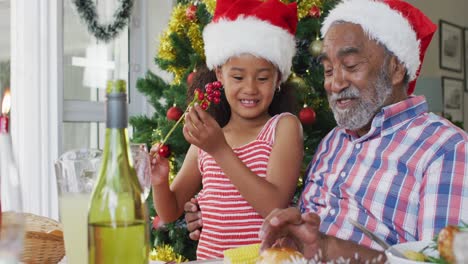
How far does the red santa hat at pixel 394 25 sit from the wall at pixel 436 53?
116 inches

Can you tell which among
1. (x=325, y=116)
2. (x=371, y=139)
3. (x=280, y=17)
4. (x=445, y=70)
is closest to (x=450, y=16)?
(x=445, y=70)

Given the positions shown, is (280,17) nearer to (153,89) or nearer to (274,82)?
(274,82)

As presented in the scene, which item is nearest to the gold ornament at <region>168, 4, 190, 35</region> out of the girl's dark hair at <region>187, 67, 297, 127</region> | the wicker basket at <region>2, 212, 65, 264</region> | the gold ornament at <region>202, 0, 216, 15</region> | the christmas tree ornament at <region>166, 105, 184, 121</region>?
the gold ornament at <region>202, 0, 216, 15</region>

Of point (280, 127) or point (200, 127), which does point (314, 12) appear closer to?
point (280, 127)

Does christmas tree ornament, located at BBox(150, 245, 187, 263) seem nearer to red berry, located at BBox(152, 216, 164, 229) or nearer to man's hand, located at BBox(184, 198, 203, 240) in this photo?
red berry, located at BBox(152, 216, 164, 229)

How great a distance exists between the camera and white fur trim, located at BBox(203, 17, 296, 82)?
1822 millimetres

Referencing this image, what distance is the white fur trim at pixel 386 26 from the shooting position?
1.58 meters

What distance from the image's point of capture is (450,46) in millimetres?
5172

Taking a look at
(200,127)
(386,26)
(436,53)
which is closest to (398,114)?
(386,26)

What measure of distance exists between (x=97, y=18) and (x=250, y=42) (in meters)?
1.63

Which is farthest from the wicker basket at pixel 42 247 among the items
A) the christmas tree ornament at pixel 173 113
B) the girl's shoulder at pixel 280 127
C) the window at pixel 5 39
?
the window at pixel 5 39

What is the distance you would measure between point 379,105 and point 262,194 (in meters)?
0.37

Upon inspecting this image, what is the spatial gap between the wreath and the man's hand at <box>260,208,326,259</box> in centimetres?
235

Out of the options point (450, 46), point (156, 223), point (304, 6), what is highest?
point (450, 46)
